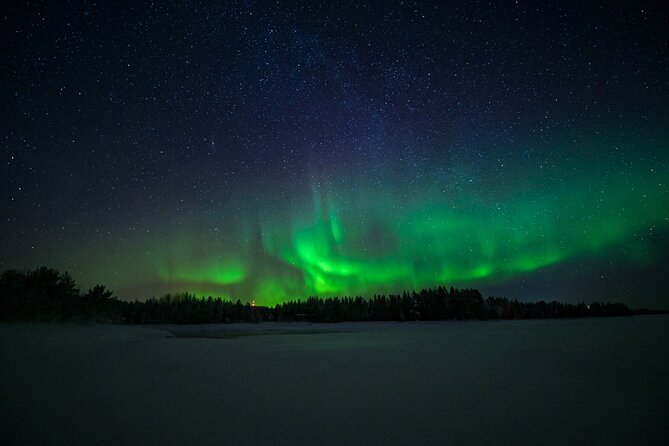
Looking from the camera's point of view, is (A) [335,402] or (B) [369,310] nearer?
(A) [335,402]

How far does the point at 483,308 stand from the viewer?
11744cm

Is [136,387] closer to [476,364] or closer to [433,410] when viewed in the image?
[433,410]

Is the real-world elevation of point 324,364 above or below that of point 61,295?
below

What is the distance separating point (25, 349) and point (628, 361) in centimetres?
2726

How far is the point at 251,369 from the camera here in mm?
12758

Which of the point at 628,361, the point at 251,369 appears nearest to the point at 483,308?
the point at 628,361

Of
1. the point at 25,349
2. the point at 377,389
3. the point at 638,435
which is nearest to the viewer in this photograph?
the point at 638,435

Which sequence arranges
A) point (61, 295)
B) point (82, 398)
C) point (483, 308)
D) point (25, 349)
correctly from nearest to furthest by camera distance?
1. point (82, 398)
2. point (25, 349)
3. point (61, 295)
4. point (483, 308)

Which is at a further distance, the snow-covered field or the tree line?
the tree line

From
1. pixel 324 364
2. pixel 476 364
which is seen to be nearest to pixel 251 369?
pixel 324 364

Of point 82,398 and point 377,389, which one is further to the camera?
point 377,389

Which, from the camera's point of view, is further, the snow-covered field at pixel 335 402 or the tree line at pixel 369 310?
the tree line at pixel 369 310

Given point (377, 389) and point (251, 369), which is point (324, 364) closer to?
point (251, 369)

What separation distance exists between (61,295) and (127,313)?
7709 cm
